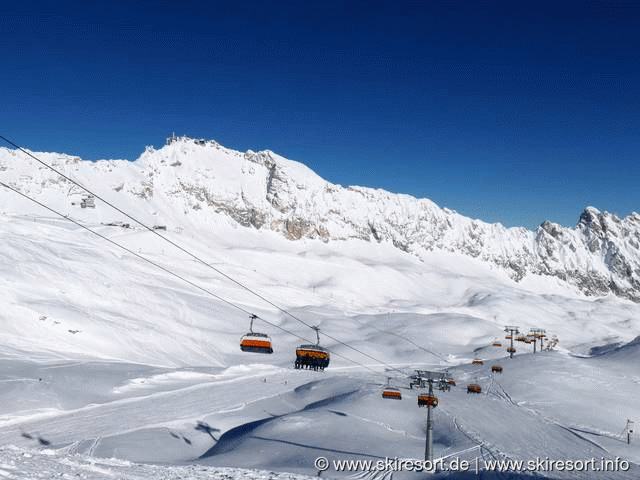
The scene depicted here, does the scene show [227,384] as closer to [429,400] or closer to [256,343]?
[256,343]

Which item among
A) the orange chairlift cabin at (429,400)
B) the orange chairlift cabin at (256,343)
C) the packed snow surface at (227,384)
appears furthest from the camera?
the orange chairlift cabin at (256,343)

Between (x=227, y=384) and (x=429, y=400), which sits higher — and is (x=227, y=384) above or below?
above

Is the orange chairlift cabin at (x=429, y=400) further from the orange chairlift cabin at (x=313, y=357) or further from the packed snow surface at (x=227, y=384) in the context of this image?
the orange chairlift cabin at (x=313, y=357)

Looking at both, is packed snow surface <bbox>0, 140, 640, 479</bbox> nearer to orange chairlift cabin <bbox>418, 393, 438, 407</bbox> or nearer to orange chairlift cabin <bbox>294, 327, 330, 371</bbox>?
orange chairlift cabin <bbox>418, 393, 438, 407</bbox>

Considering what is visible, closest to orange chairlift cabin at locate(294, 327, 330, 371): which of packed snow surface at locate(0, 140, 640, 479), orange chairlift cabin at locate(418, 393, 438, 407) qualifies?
packed snow surface at locate(0, 140, 640, 479)

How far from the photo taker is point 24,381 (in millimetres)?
47438

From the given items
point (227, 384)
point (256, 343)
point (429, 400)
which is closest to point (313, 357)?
point (256, 343)

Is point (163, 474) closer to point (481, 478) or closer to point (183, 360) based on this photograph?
point (481, 478)

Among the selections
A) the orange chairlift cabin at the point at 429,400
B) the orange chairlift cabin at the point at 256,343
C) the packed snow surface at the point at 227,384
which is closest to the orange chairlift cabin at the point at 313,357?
the orange chairlift cabin at the point at 256,343

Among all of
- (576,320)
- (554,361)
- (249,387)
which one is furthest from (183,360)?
(576,320)

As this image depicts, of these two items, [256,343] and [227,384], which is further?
[227,384]

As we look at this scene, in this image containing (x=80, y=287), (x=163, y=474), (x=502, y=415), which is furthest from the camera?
(x=80, y=287)

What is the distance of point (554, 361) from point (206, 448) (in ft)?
150

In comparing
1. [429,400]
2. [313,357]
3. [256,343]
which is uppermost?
[256,343]
